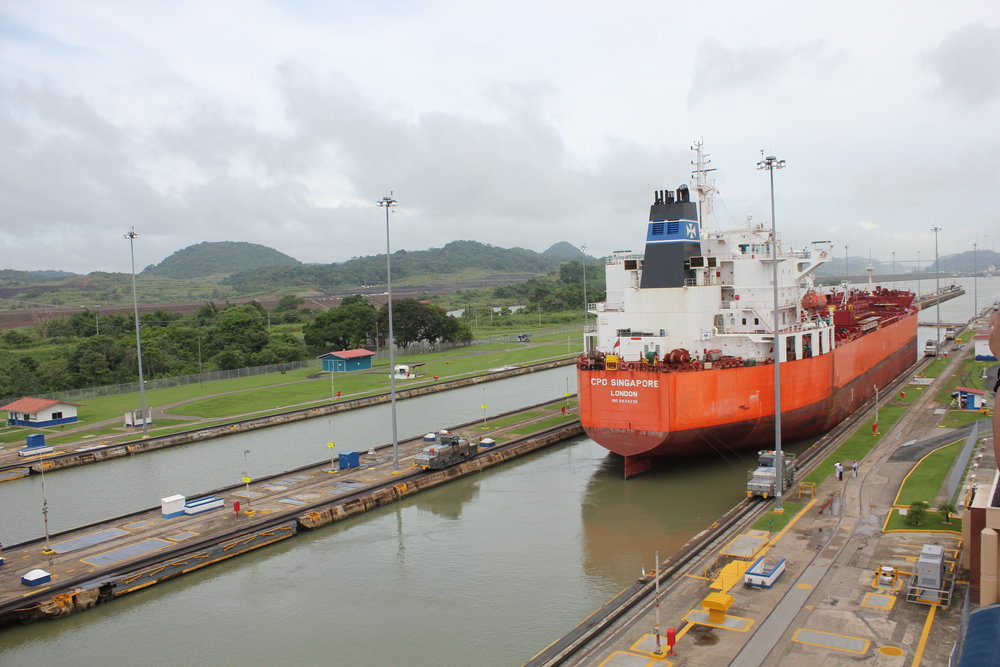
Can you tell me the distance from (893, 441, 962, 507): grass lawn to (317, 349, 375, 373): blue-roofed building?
46.6 meters

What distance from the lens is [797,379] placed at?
30.4 metres

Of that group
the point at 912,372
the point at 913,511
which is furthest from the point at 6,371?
the point at 912,372

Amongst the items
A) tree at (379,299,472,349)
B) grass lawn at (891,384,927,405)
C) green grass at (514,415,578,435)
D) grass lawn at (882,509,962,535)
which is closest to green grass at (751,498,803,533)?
grass lawn at (882,509,962,535)

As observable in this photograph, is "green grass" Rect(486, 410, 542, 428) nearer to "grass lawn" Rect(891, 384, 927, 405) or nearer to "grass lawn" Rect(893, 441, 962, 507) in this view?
"grass lawn" Rect(893, 441, 962, 507)

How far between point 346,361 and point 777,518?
47356 millimetres

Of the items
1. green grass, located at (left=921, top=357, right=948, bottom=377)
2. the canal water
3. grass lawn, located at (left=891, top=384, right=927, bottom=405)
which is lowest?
the canal water

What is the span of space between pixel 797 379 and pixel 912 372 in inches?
1168

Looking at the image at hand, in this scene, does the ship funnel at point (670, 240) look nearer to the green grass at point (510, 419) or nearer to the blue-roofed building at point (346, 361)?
the green grass at point (510, 419)

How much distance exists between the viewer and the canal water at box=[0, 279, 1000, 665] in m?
16.6

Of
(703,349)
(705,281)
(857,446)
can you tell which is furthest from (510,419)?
(857,446)

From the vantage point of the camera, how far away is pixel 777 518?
20594 mm

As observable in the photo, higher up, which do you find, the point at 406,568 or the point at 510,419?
the point at 510,419

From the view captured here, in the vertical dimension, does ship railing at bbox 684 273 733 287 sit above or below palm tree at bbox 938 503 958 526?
above

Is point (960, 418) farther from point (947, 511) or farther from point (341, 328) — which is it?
point (341, 328)
